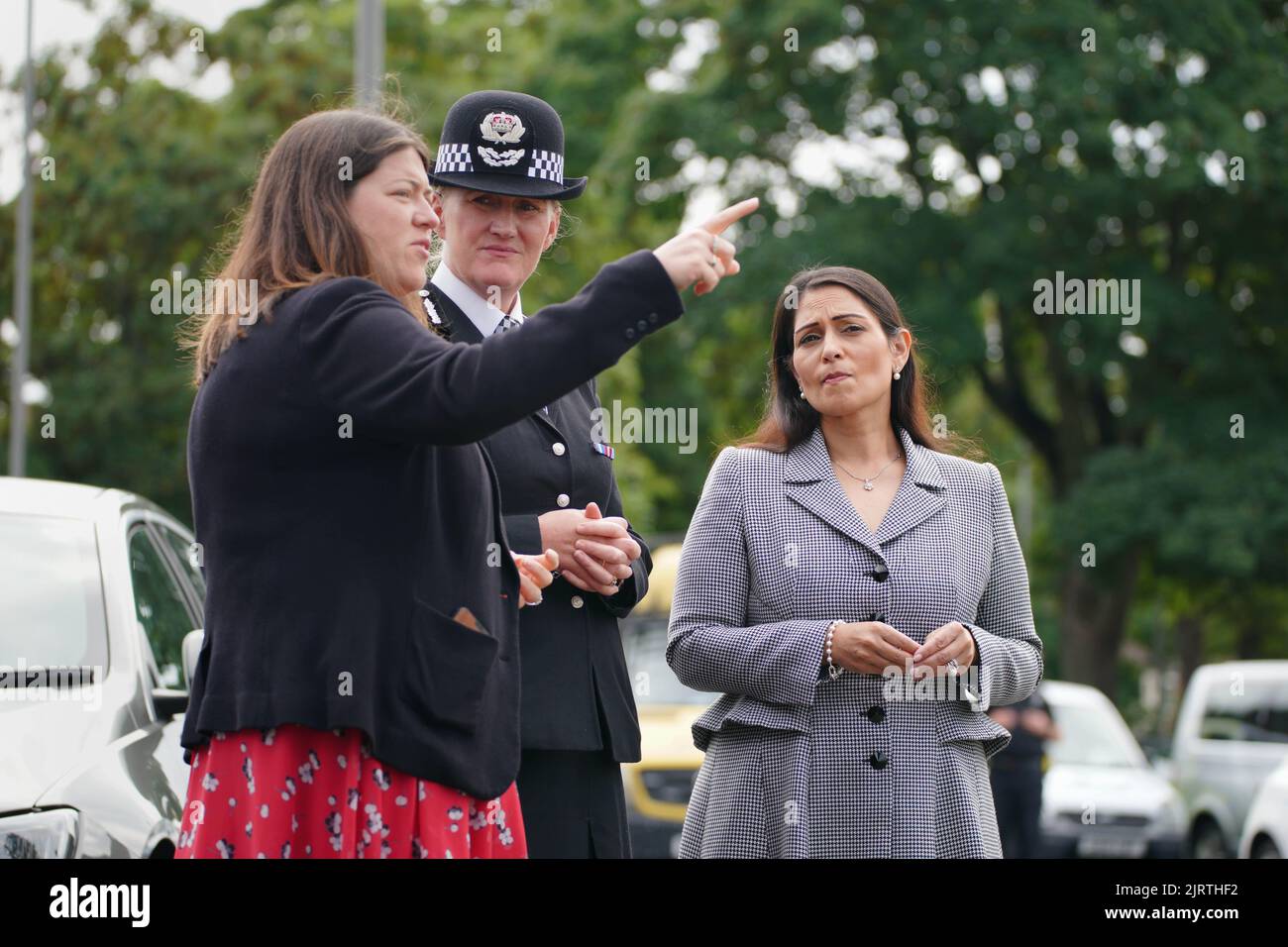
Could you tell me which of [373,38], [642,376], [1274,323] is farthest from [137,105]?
[1274,323]

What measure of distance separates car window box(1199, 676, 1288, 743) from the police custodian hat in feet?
37.9

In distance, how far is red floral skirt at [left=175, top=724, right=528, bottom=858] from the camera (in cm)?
272

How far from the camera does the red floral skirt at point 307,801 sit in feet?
8.91

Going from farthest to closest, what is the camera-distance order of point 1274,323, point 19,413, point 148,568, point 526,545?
point 1274,323
point 19,413
point 148,568
point 526,545

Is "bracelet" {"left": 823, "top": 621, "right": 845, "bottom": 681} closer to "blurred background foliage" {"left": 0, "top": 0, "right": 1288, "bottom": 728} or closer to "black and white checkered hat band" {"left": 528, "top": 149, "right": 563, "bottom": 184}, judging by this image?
"black and white checkered hat band" {"left": 528, "top": 149, "right": 563, "bottom": 184}

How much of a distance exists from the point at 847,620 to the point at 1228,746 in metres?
11.7

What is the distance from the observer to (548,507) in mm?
3613

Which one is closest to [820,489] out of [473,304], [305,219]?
[473,304]

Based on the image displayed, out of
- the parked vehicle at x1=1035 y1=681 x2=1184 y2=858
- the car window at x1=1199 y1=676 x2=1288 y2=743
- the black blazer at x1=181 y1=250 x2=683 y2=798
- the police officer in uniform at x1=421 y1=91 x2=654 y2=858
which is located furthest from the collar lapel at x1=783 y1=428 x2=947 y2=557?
the car window at x1=1199 y1=676 x2=1288 y2=743

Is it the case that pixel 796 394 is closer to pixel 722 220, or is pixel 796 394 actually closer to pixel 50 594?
pixel 722 220

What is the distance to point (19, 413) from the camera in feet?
56.9

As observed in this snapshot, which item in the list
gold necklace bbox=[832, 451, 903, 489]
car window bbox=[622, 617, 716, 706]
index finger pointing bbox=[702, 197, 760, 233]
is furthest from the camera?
car window bbox=[622, 617, 716, 706]

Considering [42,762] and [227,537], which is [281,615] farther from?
[42,762]
